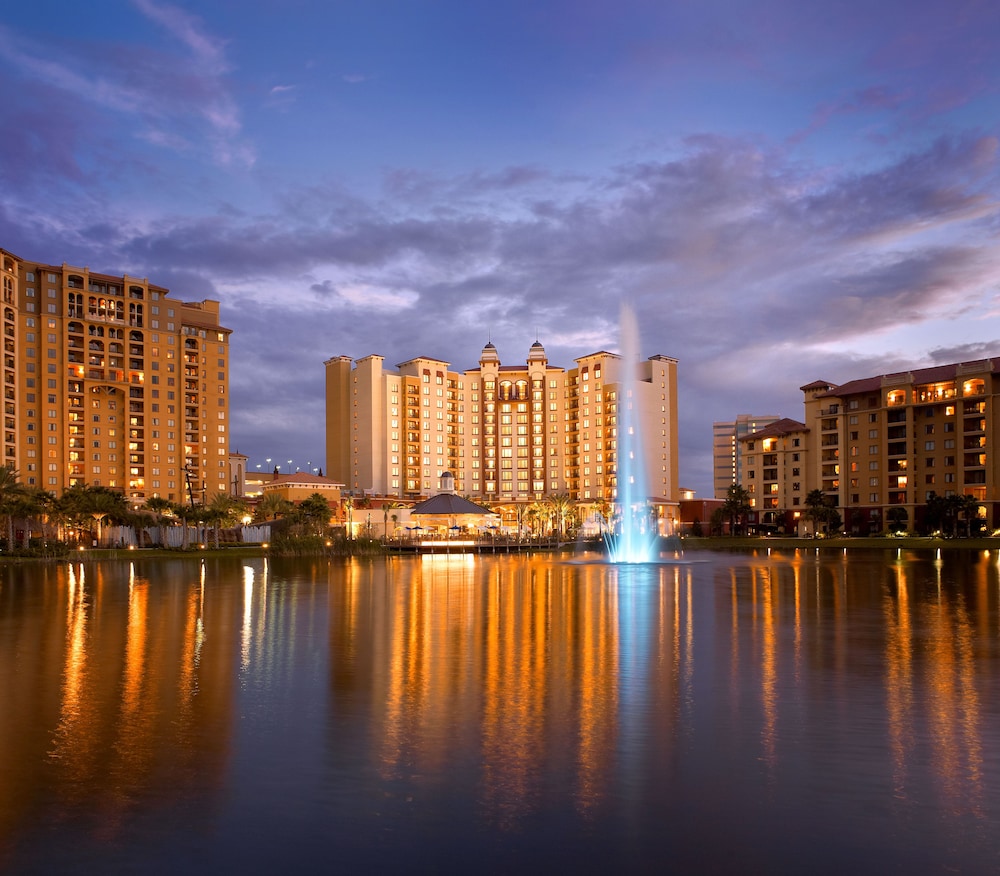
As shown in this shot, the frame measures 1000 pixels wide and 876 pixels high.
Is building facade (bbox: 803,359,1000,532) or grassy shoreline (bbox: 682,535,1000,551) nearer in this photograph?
grassy shoreline (bbox: 682,535,1000,551)

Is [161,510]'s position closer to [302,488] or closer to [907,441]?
[302,488]

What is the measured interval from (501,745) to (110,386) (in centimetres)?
15688

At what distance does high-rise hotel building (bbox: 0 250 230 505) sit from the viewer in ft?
484

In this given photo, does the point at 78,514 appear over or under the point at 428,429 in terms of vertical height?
under

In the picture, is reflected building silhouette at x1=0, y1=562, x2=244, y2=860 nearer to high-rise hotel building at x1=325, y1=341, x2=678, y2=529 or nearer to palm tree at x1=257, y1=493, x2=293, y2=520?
A: palm tree at x1=257, y1=493, x2=293, y2=520

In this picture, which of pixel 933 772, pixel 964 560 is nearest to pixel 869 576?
pixel 964 560

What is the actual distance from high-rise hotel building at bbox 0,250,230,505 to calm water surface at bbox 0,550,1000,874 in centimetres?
12448

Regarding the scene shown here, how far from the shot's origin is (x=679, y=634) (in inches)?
1230

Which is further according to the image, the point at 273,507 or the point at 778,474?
the point at 778,474

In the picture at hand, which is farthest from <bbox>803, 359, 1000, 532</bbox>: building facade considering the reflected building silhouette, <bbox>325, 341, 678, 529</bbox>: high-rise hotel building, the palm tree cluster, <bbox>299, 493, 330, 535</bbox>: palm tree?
the reflected building silhouette

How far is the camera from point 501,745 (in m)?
16.0

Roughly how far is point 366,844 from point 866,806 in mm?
7364

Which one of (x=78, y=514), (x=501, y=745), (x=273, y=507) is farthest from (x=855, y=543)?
(x=501, y=745)

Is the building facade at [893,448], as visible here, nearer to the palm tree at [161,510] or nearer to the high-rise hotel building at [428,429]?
the high-rise hotel building at [428,429]
